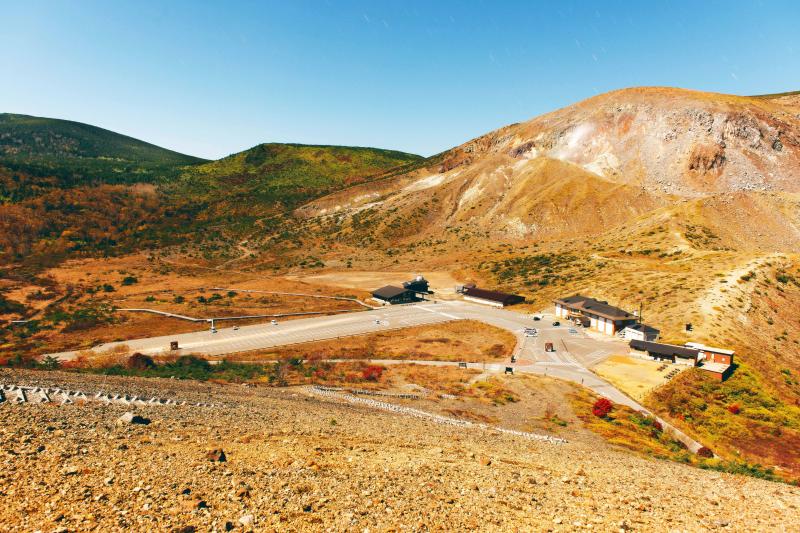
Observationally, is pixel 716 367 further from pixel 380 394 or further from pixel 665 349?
pixel 380 394

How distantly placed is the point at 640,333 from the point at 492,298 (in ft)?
103

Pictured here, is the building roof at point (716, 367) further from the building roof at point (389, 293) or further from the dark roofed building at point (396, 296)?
the building roof at point (389, 293)

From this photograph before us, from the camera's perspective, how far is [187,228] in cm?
17338

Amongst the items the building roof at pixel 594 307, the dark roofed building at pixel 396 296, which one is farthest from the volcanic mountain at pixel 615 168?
the dark roofed building at pixel 396 296

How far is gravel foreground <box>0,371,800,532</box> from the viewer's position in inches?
431

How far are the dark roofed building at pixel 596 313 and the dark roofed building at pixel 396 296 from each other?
28.8 meters

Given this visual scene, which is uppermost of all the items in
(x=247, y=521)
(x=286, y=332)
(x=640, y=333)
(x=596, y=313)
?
(x=247, y=521)

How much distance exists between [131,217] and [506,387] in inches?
7124

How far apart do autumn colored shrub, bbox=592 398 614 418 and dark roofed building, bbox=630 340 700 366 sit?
1709 centimetres

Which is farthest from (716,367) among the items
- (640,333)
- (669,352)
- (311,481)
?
(311,481)

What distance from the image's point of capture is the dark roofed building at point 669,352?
163ft

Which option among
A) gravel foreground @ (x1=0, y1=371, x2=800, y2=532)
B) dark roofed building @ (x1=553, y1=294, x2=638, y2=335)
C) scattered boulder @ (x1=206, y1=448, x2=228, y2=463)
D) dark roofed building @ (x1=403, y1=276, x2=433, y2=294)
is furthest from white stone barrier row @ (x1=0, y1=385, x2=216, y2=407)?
dark roofed building @ (x1=403, y1=276, x2=433, y2=294)

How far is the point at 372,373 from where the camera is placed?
47656 mm

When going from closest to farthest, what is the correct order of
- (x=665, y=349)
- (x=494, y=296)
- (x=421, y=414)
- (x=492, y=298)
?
(x=421, y=414) → (x=665, y=349) → (x=492, y=298) → (x=494, y=296)
